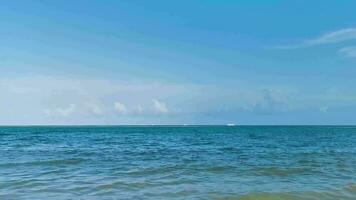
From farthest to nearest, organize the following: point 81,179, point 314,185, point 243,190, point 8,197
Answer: point 81,179, point 314,185, point 243,190, point 8,197

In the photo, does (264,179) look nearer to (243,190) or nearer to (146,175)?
(243,190)

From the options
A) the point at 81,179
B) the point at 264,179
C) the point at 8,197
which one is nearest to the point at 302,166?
the point at 264,179

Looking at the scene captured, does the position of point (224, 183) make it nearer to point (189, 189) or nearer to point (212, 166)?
point (189, 189)

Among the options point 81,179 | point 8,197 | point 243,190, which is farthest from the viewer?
point 81,179

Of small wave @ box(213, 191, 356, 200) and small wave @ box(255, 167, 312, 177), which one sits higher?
small wave @ box(255, 167, 312, 177)

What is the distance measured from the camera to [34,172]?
750 inches

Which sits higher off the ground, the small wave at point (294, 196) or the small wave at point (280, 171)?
the small wave at point (280, 171)

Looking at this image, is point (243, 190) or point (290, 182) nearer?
point (243, 190)

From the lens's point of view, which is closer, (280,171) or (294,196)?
(294,196)

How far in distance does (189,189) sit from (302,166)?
31.8 feet

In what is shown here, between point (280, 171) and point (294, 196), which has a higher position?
point (280, 171)

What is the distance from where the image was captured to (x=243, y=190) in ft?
45.9

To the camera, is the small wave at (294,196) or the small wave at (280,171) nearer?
the small wave at (294,196)

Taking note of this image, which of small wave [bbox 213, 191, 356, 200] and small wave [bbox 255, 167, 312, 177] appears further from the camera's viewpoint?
small wave [bbox 255, 167, 312, 177]
